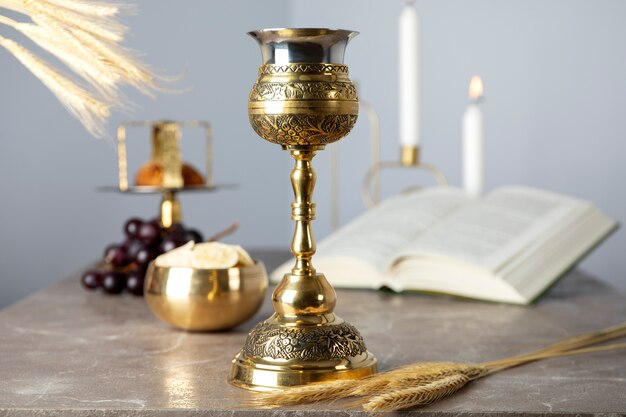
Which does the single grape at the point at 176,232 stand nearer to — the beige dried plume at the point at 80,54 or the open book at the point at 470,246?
the open book at the point at 470,246

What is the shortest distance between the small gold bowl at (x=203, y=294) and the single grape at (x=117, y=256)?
314mm

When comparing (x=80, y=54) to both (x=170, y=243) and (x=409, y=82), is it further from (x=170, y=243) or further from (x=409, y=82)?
(x=409, y=82)

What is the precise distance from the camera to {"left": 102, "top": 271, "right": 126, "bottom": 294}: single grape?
1.50 m

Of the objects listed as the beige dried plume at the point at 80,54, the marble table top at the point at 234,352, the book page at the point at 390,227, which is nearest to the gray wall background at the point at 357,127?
the book page at the point at 390,227

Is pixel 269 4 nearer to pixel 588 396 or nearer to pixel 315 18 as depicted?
pixel 315 18

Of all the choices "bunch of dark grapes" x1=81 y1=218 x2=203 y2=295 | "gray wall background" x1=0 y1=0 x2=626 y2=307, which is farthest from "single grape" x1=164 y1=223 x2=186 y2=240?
"gray wall background" x1=0 y1=0 x2=626 y2=307

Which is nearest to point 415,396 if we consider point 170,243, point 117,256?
point 170,243

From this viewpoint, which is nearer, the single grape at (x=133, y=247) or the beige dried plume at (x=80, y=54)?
the beige dried plume at (x=80, y=54)

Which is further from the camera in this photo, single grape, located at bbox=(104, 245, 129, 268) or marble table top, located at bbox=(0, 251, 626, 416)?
single grape, located at bbox=(104, 245, 129, 268)

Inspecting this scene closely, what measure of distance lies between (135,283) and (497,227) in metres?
0.59

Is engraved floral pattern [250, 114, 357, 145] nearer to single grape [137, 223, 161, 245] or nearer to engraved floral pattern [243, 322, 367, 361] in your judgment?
engraved floral pattern [243, 322, 367, 361]

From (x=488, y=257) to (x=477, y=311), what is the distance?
0.38ft

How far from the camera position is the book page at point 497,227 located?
147cm

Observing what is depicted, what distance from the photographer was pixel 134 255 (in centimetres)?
148
